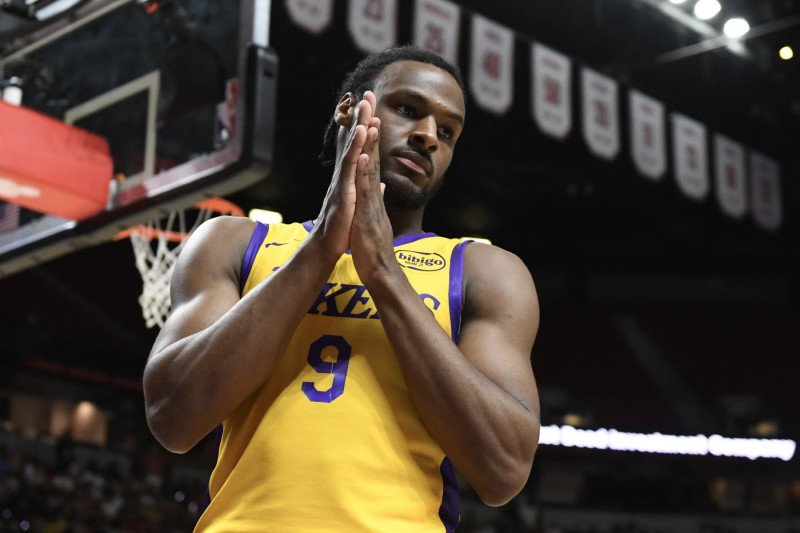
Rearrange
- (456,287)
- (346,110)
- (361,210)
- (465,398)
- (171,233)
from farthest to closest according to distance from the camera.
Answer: (171,233)
(346,110)
(456,287)
(361,210)
(465,398)

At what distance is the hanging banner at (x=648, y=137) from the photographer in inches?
407

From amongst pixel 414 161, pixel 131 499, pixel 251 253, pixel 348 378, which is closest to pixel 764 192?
pixel 131 499

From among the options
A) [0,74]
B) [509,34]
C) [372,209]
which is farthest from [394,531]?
[509,34]

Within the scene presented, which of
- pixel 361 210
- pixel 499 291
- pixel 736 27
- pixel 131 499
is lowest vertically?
pixel 131 499

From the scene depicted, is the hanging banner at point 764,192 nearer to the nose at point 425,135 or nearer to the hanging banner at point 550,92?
the hanging banner at point 550,92

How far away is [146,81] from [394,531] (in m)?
4.20

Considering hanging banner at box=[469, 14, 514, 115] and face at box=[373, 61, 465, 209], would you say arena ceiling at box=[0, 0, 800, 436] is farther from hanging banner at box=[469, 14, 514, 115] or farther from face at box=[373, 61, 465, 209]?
face at box=[373, 61, 465, 209]

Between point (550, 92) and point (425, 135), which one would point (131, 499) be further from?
A: point (425, 135)

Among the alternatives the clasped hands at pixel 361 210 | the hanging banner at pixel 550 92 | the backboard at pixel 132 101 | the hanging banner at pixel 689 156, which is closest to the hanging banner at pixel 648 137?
the hanging banner at pixel 689 156

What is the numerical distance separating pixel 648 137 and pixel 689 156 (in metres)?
0.70

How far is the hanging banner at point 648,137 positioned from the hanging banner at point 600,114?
470 mm

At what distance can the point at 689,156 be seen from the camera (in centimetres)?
1077

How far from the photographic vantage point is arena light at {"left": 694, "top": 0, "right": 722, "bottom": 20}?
A: 10016 mm

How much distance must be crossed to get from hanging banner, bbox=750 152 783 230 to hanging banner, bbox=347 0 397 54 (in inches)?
228
